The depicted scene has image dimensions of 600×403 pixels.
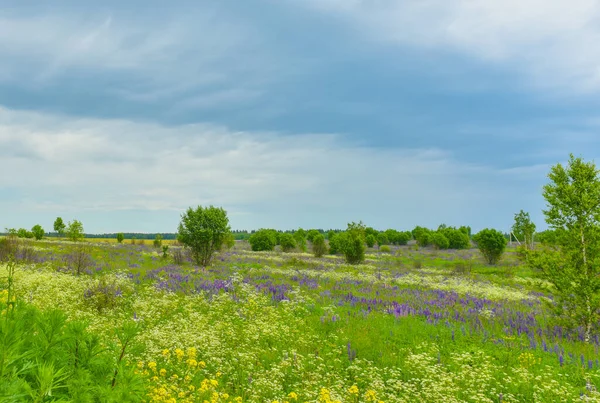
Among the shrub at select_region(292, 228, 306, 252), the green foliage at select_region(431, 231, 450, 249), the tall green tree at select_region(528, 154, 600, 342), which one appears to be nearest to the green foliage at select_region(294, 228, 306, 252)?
the shrub at select_region(292, 228, 306, 252)

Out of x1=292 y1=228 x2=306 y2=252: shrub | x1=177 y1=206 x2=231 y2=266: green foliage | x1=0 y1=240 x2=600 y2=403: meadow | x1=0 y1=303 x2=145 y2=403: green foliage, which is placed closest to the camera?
x1=0 y1=303 x2=145 y2=403: green foliage

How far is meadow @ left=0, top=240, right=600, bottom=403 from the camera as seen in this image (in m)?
5.88

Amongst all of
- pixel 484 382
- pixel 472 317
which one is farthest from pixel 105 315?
pixel 472 317

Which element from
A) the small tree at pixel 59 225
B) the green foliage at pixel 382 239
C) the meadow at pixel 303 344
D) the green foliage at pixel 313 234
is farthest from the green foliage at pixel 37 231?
the green foliage at pixel 382 239

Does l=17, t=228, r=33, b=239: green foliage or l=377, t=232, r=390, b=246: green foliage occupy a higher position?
l=17, t=228, r=33, b=239: green foliage

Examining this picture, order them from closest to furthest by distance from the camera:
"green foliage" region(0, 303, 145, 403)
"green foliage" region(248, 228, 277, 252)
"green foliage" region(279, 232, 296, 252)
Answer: "green foliage" region(0, 303, 145, 403), "green foliage" region(248, 228, 277, 252), "green foliage" region(279, 232, 296, 252)

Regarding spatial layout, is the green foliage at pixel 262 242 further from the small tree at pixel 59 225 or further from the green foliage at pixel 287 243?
the small tree at pixel 59 225

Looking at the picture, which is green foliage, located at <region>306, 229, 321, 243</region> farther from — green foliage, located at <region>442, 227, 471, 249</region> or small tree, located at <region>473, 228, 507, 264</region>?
green foliage, located at <region>442, 227, 471, 249</region>

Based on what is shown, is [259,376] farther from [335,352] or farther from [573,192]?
[573,192]

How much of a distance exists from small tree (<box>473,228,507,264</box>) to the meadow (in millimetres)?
27913

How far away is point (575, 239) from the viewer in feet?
39.6

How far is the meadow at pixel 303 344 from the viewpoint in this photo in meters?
5.88

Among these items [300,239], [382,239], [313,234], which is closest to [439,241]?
[382,239]

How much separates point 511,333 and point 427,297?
551 cm
